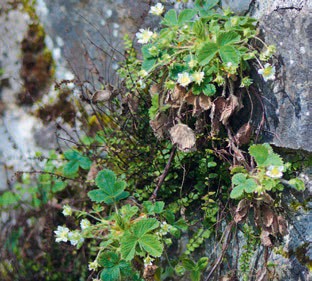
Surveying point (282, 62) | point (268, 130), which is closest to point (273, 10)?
point (282, 62)

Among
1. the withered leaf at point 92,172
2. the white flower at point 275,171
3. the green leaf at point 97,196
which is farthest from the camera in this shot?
the withered leaf at point 92,172

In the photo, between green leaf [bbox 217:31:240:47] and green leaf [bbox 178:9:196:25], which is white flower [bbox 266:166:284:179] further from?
green leaf [bbox 178:9:196:25]

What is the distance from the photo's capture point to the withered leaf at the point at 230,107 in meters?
2.23

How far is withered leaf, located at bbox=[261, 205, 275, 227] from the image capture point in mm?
2139

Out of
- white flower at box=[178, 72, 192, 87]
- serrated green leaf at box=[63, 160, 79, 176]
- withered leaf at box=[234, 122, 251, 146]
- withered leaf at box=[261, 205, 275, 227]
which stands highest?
white flower at box=[178, 72, 192, 87]

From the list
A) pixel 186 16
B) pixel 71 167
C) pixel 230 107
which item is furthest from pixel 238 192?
pixel 71 167

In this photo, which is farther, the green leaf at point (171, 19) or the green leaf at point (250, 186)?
the green leaf at point (171, 19)

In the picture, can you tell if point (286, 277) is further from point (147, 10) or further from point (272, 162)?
point (147, 10)

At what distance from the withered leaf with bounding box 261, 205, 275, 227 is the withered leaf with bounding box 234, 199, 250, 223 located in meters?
0.07

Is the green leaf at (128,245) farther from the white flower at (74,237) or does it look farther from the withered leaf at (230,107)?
the withered leaf at (230,107)

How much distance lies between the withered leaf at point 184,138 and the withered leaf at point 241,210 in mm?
326

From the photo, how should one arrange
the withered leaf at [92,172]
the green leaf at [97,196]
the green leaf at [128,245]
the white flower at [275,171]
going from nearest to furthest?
the white flower at [275,171], the green leaf at [128,245], the green leaf at [97,196], the withered leaf at [92,172]

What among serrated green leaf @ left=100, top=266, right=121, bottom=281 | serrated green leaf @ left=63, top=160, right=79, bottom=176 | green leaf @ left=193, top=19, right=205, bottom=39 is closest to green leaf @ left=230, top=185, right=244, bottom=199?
serrated green leaf @ left=100, top=266, right=121, bottom=281

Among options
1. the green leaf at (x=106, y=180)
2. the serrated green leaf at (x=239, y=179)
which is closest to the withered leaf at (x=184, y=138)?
the serrated green leaf at (x=239, y=179)
